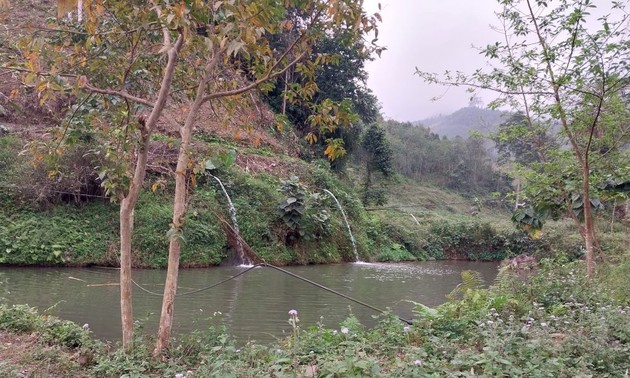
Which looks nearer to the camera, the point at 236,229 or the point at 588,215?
the point at 588,215

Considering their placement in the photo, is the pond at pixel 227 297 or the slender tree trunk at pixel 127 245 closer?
the slender tree trunk at pixel 127 245

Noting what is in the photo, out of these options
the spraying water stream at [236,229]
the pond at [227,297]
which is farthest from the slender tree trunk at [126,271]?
the spraying water stream at [236,229]

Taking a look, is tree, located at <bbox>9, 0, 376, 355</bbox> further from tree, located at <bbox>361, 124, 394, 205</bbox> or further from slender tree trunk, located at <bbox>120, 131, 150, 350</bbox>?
tree, located at <bbox>361, 124, 394, 205</bbox>

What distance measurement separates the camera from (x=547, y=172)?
7.55 m

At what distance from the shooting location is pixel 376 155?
26.7m

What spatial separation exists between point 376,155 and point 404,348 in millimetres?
23222

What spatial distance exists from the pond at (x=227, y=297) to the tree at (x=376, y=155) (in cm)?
1276

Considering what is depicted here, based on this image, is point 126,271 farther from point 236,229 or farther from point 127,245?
point 236,229

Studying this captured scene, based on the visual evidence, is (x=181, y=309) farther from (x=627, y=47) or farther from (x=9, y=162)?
(x=9, y=162)

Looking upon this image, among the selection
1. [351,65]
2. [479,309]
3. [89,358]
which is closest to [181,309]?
[89,358]

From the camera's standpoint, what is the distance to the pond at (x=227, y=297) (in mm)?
6754

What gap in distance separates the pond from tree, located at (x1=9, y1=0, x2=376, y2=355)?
143 centimetres

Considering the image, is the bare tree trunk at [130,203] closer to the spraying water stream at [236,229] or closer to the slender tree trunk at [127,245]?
the slender tree trunk at [127,245]

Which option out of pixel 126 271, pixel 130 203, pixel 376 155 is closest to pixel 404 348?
pixel 126 271
